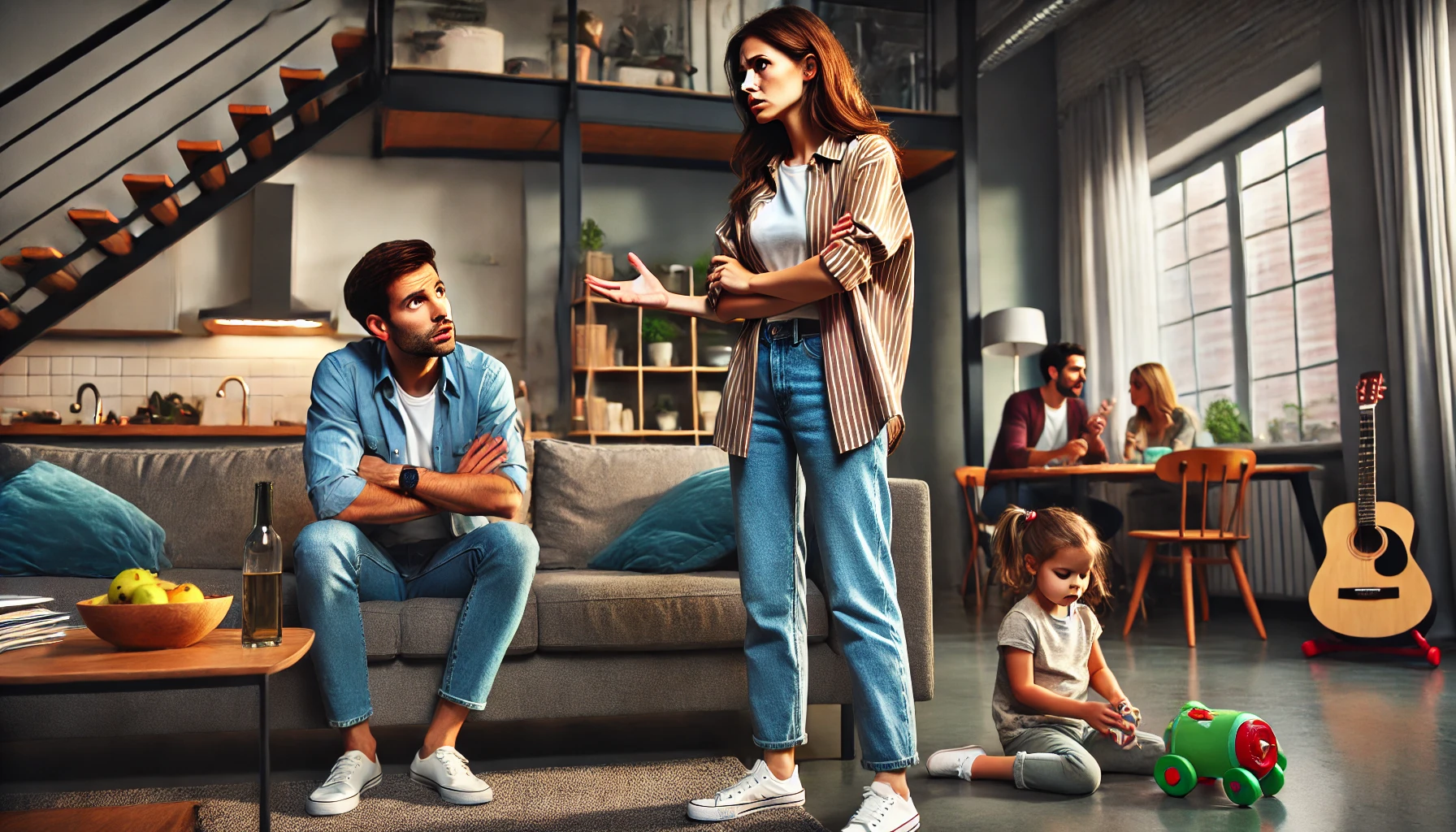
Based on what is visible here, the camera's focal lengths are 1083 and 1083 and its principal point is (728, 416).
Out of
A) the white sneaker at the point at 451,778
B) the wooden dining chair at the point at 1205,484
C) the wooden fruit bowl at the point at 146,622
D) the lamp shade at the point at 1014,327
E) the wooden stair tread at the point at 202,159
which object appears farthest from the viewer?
the lamp shade at the point at 1014,327

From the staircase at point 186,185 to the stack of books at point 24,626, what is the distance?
172 inches

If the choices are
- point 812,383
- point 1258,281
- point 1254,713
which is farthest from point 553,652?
point 1258,281

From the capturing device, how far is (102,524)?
250cm

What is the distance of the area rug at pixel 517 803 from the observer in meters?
1.81

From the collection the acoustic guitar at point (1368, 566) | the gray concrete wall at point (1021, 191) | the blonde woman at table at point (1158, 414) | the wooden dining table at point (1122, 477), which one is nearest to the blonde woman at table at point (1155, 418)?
the blonde woman at table at point (1158, 414)

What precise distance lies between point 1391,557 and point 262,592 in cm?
365

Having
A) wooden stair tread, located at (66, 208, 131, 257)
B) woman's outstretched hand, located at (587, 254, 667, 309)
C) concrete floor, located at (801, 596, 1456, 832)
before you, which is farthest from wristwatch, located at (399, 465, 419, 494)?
wooden stair tread, located at (66, 208, 131, 257)

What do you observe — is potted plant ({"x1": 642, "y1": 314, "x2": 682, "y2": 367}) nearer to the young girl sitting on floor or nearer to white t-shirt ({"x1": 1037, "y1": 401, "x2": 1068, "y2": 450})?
white t-shirt ({"x1": 1037, "y1": 401, "x2": 1068, "y2": 450})

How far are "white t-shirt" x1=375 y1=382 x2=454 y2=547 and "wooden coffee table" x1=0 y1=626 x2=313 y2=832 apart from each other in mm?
703

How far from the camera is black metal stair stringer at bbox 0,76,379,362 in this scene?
567 cm

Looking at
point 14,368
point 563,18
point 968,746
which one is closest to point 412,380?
point 968,746

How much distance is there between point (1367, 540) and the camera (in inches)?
147

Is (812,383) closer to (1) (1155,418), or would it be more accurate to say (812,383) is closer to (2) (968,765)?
(2) (968,765)

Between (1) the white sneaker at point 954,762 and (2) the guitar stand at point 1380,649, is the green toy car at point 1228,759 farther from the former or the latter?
(2) the guitar stand at point 1380,649
